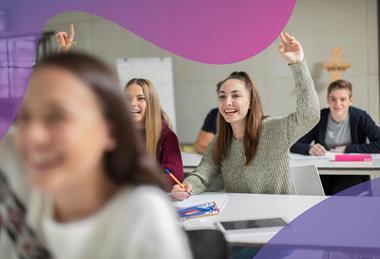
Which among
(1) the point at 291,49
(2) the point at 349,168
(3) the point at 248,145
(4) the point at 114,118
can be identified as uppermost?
(1) the point at 291,49

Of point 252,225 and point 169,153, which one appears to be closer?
point 252,225

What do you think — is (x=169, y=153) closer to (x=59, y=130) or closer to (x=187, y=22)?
(x=187, y=22)

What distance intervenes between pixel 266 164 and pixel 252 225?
2.16 feet

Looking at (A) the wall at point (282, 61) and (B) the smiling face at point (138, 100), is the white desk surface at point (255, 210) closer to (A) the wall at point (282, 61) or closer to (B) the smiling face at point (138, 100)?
(B) the smiling face at point (138, 100)

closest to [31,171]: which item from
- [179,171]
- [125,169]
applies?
[125,169]

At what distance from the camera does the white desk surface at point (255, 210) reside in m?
1.66

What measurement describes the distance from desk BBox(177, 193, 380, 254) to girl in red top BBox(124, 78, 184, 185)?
0.88ft

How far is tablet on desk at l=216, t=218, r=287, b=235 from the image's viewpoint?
1732 mm

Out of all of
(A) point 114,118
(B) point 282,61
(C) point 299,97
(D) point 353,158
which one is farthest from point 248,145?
(B) point 282,61

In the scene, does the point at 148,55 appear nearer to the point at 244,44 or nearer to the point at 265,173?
the point at 265,173

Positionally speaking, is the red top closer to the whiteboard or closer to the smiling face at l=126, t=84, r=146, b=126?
the smiling face at l=126, t=84, r=146, b=126

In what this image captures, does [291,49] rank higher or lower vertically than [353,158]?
higher

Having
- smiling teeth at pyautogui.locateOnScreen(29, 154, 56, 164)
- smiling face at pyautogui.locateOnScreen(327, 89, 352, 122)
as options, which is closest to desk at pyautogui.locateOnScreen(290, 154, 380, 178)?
smiling face at pyautogui.locateOnScreen(327, 89, 352, 122)

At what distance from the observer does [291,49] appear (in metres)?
1.99
